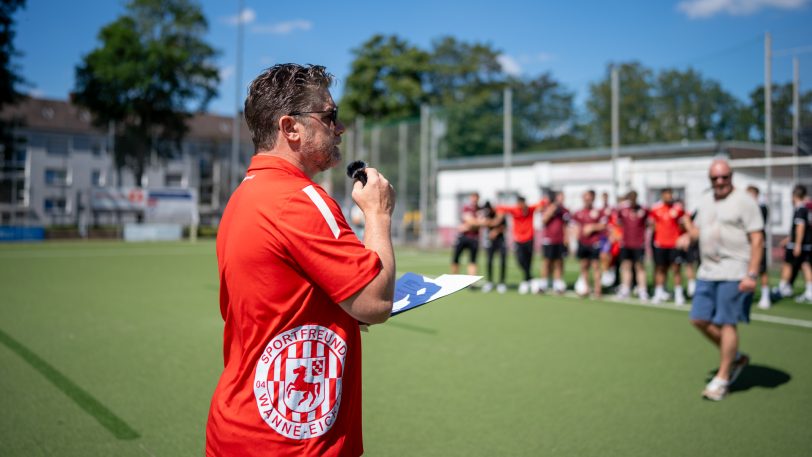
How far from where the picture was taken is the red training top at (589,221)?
12.8 meters

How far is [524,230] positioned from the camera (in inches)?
527

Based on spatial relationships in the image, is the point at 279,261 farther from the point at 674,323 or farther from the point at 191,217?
the point at 191,217

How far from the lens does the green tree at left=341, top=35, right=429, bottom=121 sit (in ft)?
150

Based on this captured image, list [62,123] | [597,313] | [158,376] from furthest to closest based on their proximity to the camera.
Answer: [62,123] < [597,313] < [158,376]

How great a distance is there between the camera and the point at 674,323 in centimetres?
935

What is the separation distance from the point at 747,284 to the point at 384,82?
4282 centimetres

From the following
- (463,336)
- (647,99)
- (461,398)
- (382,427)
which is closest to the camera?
(382,427)

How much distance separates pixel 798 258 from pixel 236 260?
13068 millimetres

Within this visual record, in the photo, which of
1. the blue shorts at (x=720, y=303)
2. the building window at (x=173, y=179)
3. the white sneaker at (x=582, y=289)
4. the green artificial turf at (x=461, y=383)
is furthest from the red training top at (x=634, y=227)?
the building window at (x=173, y=179)

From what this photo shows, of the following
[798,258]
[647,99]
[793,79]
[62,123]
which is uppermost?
[62,123]

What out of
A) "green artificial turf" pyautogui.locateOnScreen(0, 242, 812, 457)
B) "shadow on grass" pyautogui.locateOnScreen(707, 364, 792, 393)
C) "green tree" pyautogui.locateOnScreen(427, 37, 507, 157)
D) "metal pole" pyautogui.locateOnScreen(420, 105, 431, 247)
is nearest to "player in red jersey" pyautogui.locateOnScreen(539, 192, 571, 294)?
"green artificial turf" pyautogui.locateOnScreen(0, 242, 812, 457)

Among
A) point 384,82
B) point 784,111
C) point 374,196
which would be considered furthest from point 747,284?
point 384,82

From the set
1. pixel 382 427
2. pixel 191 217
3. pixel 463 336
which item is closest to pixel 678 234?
pixel 463 336

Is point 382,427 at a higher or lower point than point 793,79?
lower
